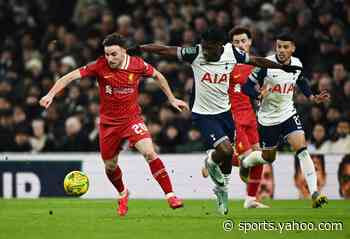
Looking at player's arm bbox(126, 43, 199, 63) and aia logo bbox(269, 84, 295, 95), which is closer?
player's arm bbox(126, 43, 199, 63)

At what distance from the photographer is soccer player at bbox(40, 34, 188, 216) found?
47.6 feet

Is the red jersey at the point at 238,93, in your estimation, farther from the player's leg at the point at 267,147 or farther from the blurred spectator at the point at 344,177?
the blurred spectator at the point at 344,177

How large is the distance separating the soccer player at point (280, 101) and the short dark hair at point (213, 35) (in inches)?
73.4

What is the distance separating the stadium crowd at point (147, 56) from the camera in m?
21.1

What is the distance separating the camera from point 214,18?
23219mm

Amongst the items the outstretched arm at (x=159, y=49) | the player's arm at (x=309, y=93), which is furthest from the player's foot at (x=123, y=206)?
the player's arm at (x=309, y=93)

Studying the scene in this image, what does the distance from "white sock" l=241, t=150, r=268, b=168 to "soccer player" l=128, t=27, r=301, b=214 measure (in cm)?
151

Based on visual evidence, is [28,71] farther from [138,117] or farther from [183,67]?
[138,117]

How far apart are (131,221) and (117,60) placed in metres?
2.33

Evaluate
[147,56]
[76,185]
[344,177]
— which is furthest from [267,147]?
[147,56]

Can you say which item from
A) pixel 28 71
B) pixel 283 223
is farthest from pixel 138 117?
pixel 28 71

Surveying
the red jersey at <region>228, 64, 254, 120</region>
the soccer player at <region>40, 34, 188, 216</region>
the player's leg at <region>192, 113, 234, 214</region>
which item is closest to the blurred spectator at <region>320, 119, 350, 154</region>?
the red jersey at <region>228, 64, 254, 120</region>

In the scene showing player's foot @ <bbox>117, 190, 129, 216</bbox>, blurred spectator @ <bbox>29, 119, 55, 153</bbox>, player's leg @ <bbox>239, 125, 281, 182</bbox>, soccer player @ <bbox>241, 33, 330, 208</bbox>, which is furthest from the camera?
blurred spectator @ <bbox>29, 119, 55, 153</bbox>

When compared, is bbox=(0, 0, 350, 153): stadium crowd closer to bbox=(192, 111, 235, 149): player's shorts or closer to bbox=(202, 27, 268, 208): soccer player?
bbox=(202, 27, 268, 208): soccer player
